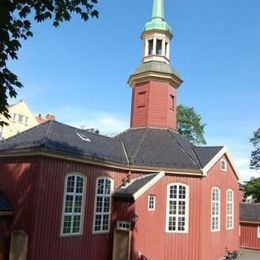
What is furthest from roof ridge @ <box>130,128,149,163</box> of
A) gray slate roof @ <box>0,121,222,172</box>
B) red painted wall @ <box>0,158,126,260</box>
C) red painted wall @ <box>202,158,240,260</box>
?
red painted wall @ <box>0,158,126,260</box>

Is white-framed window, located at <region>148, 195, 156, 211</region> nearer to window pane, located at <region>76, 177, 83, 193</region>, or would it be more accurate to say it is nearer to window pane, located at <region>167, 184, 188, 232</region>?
window pane, located at <region>167, 184, 188, 232</region>

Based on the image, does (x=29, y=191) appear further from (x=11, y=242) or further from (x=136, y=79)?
(x=136, y=79)

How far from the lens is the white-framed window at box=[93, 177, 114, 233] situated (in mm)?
18797

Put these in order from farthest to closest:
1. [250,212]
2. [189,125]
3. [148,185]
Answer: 1. [189,125]
2. [250,212]
3. [148,185]

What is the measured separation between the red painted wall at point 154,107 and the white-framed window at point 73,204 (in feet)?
28.2

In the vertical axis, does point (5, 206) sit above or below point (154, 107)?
below

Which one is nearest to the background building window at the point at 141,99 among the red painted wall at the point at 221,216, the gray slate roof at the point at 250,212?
the red painted wall at the point at 221,216

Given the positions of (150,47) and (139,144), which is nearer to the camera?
(139,144)

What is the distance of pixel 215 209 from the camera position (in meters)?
22.3

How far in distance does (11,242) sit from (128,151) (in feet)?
29.6

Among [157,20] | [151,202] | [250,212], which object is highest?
[157,20]

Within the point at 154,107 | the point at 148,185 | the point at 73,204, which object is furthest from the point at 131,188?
the point at 154,107

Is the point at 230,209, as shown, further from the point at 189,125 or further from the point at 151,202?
the point at 189,125

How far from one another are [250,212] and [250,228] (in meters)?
1.37
